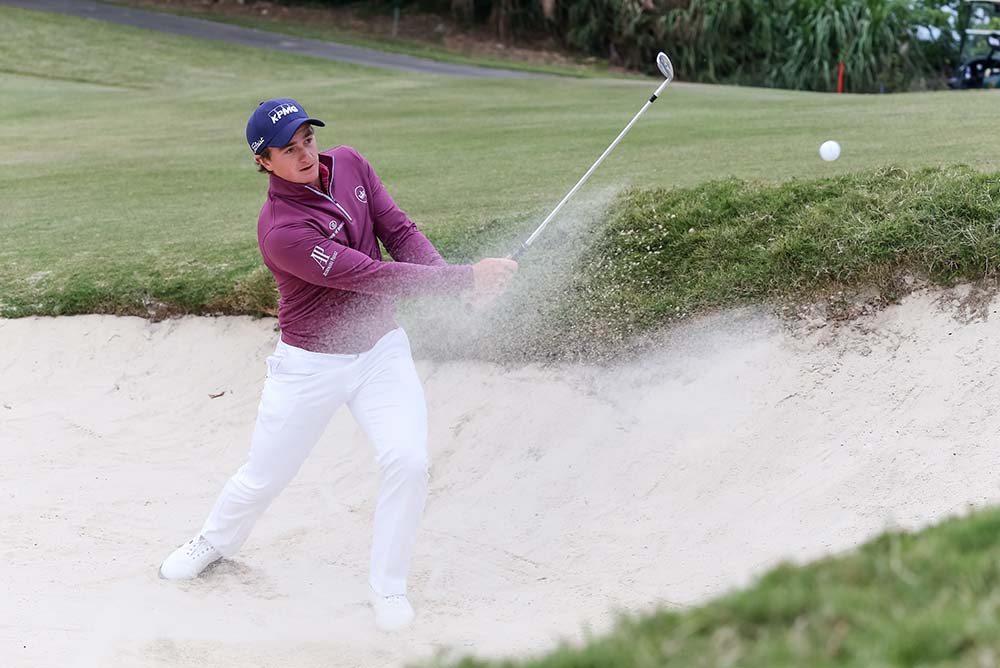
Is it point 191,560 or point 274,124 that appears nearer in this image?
point 274,124

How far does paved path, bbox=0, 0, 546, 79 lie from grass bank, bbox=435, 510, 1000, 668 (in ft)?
88.6

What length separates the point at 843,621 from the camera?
2.79 m

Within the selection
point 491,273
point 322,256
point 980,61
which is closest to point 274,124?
point 322,256

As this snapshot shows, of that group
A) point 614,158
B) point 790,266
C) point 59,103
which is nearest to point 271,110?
point 790,266

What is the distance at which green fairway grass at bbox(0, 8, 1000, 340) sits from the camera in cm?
920

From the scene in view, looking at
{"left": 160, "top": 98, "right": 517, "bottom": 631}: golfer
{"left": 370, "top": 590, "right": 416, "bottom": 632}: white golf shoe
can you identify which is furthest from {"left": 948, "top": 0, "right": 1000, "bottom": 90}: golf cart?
{"left": 370, "top": 590, "right": 416, "bottom": 632}: white golf shoe

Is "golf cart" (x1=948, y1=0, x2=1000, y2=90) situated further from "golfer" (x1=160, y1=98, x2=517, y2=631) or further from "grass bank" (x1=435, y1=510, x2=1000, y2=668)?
"grass bank" (x1=435, y1=510, x2=1000, y2=668)

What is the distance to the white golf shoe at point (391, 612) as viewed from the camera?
5641 millimetres

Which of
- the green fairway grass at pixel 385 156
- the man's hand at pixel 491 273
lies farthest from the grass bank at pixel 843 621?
the green fairway grass at pixel 385 156

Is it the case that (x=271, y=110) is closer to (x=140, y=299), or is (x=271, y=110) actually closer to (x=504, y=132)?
(x=140, y=299)

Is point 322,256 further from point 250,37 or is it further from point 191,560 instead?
point 250,37

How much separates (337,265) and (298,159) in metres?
0.51

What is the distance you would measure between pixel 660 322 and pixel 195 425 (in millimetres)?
3192

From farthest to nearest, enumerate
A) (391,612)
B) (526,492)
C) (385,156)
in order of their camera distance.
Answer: (385,156), (526,492), (391,612)
